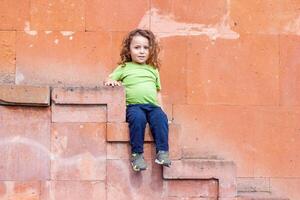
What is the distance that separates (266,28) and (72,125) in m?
2.79

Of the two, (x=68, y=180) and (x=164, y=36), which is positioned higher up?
(x=164, y=36)

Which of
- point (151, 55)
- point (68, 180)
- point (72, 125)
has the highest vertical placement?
point (151, 55)

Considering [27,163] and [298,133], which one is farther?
[298,133]

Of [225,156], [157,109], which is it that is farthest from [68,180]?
[225,156]

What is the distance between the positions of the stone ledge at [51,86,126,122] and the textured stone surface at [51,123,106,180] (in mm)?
181

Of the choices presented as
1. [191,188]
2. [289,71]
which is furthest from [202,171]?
[289,71]

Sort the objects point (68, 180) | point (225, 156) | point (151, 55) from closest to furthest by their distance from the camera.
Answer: point (68, 180) → point (151, 55) → point (225, 156)

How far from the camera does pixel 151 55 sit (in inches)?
306

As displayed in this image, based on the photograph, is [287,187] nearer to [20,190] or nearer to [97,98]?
[97,98]

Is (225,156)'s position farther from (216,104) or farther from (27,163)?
(27,163)

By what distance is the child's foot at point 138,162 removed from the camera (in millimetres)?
7082

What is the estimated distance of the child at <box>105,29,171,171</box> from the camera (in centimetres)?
711

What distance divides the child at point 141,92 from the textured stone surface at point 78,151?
335 mm

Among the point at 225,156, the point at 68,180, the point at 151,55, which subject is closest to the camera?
the point at 68,180
